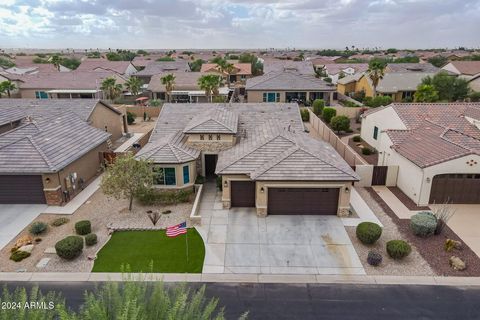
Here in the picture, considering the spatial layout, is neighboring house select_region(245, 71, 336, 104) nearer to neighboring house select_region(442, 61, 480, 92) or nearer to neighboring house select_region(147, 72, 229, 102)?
neighboring house select_region(147, 72, 229, 102)

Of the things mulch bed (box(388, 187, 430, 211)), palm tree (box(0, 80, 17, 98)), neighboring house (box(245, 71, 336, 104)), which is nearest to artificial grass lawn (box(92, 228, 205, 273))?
mulch bed (box(388, 187, 430, 211))

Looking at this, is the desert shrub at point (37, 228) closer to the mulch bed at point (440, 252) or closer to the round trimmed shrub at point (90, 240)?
the round trimmed shrub at point (90, 240)

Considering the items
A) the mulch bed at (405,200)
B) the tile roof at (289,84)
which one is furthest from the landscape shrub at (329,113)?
the mulch bed at (405,200)

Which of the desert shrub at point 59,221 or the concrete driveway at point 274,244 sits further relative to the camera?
the desert shrub at point 59,221

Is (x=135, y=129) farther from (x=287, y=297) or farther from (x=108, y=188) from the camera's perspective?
(x=287, y=297)

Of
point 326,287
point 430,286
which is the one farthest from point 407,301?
point 326,287
